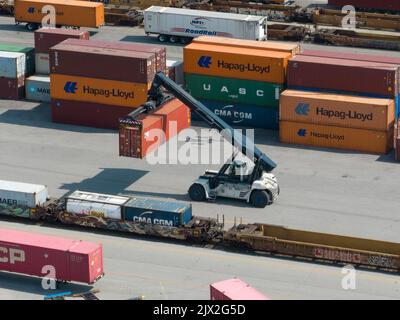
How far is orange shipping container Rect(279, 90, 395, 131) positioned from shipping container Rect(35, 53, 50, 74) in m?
19.1

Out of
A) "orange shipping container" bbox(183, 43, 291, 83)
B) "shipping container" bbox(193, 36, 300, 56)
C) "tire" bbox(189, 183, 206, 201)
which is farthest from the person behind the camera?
"shipping container" bbox(193, 36, 300, 56)

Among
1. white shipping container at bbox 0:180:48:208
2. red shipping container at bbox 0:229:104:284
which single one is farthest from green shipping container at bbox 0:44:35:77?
red shipping container at bbox 0:229:104:284

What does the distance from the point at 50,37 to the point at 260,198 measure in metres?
26.3

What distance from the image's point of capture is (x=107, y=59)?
247ft

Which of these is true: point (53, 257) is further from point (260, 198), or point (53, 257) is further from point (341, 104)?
point (341, 104)

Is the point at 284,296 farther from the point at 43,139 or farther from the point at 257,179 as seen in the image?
the point at 43,139

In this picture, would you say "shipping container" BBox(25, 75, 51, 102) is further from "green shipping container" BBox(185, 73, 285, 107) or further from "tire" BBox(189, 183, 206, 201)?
"tire" BBox(189, 183, 206, 201)

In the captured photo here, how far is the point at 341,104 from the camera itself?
72562 millimetres

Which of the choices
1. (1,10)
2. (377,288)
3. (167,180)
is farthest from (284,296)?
(1,10)

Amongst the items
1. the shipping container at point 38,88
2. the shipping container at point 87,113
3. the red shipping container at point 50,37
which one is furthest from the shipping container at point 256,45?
the shipping container at point 38,88

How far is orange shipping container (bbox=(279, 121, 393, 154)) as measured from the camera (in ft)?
238

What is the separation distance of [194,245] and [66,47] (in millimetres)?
23064

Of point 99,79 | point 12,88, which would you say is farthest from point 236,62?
point 12,88
